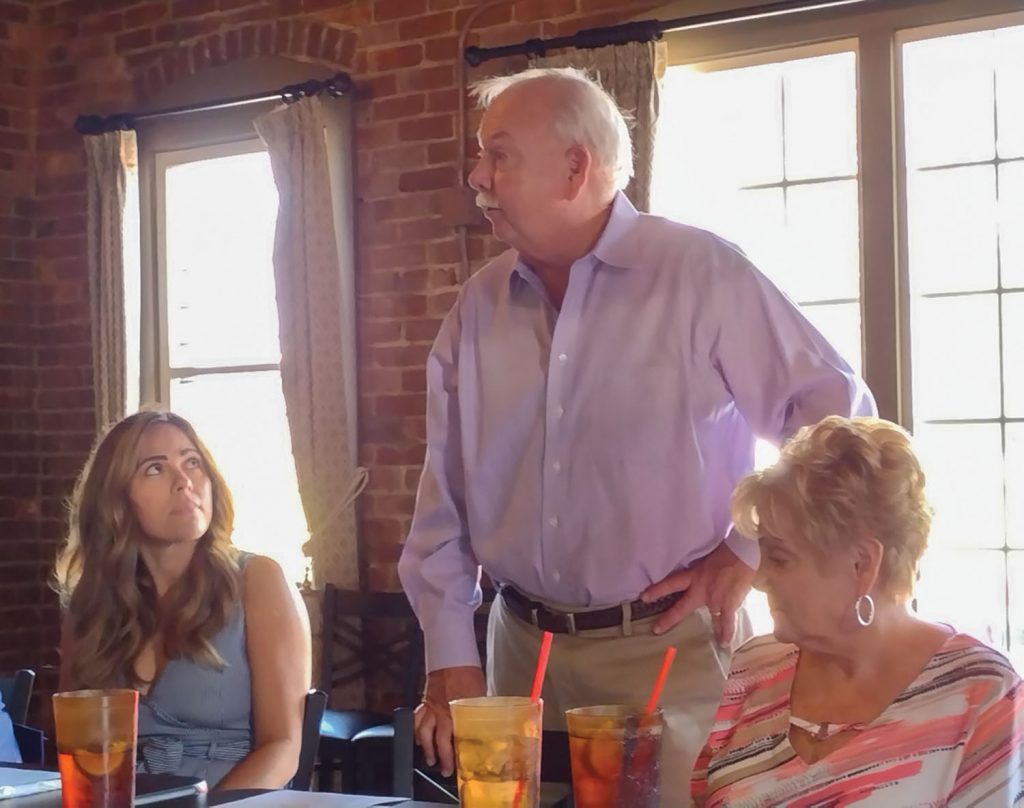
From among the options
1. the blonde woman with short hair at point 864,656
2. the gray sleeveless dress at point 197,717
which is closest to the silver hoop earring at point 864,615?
the blonde woman with short hair at point 864,656

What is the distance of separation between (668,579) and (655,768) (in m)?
0.89

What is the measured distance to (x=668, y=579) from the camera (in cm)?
199

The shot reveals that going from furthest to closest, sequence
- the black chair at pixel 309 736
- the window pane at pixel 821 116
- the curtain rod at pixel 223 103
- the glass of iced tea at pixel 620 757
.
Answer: the curtain rod at pixel 223 103
the window pane at pixel 821 116
the black chair at pixel 309 736
the glass of iced tea at pixel 620 757

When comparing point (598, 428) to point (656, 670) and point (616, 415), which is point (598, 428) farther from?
point (656, 670)

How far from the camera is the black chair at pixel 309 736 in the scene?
2.25 meters

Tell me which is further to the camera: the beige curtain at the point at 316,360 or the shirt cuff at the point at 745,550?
the beige curtain at the point at 316,360

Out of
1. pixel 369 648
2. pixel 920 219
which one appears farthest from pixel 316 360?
pixel 920 219

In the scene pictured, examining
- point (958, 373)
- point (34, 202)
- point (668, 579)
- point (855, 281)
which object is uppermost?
point (34, 202)

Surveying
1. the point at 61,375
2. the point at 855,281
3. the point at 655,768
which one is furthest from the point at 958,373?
the point at 61,375

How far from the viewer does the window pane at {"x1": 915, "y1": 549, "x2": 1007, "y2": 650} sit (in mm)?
3500

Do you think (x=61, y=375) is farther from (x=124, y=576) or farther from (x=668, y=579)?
(x=668, y=579)

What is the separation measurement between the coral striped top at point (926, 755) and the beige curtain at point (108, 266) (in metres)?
3.52

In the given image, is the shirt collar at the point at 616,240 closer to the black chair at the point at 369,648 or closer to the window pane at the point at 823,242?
the window pane at the point at 823,242

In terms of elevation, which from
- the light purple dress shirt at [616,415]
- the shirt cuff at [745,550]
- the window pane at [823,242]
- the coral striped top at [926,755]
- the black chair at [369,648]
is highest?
the window pane at [823,242]
